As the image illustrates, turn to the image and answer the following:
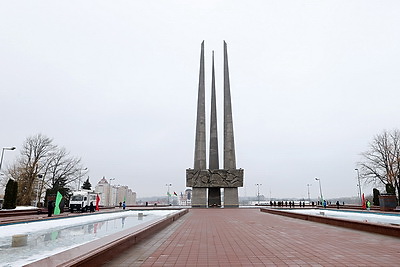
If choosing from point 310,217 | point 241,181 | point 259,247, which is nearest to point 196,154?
point 241,181

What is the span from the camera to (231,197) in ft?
121

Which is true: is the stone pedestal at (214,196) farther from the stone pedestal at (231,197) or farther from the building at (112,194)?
the building at (112,194)

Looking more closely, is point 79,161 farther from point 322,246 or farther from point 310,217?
point 322,246

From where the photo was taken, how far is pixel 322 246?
7367mm

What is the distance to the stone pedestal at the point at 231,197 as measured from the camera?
36.8 metres

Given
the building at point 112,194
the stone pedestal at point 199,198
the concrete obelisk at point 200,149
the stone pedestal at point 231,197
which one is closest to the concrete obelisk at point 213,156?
the stone pedestal at point 231,197

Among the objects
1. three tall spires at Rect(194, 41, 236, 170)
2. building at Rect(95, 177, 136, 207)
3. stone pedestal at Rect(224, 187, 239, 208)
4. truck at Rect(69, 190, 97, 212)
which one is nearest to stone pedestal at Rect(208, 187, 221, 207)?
stone pedestal at Rect(224, 187, 239, 208)

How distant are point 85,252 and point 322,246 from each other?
234 inches

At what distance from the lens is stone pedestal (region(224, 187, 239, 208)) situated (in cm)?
3678

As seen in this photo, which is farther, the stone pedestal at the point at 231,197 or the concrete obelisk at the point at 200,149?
the concrete obelisk at the point at 200,149

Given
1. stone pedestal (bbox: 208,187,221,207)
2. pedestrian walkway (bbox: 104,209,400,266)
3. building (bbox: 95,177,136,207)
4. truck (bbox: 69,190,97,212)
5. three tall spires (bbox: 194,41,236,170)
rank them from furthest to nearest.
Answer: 1. building (bbox: 95,177,136,207)
2. stone pedestal (bbox: 208,187,221,207)
3. three tall spires (bbox: 194,41,236,170)
4. truck (bbox: 69,190,97,212)
5. pedestrian walkway (bbox: 104,209,400,266)

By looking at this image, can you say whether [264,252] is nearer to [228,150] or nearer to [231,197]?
[231,197]

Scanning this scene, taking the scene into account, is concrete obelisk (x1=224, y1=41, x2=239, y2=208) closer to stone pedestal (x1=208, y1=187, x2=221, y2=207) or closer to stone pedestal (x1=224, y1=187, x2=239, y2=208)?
stone pedestal (x1=224, y1=187, x2=239, y2=208)

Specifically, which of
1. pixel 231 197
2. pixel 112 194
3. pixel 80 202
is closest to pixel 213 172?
pixel 231 197
